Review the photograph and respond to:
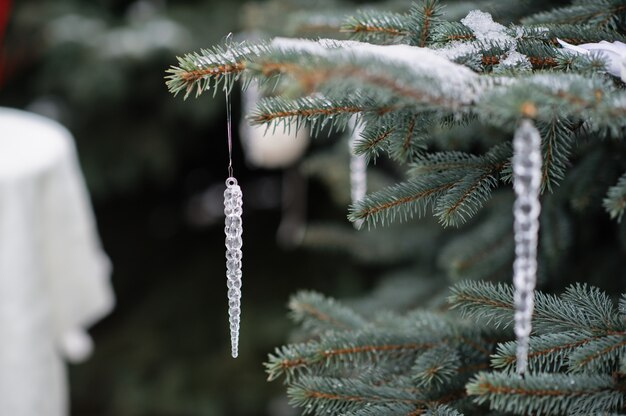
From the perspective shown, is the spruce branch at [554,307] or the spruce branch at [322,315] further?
the spruce branch at [322,315]

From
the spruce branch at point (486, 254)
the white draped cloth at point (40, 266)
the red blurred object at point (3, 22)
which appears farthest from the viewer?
the red blurred object at point (3, 22)

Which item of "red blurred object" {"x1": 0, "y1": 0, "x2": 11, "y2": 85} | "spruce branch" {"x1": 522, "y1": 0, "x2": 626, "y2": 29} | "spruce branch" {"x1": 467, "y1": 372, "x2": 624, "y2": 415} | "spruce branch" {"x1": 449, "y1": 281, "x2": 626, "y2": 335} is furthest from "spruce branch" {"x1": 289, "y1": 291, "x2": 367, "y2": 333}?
"red blurred object" {"x1": 0, "y1": 0, "x2": 11, "y2": 85}

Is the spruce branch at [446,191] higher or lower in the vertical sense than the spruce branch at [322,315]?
higher

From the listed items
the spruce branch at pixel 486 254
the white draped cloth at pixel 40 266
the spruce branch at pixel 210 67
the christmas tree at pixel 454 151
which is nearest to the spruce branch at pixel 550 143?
the christmas tree at pixel 454 151

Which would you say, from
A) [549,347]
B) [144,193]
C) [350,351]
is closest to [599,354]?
[549,347]

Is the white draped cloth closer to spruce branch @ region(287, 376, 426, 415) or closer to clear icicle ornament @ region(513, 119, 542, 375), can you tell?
spruce branch @ region(287, 376, 426, 415)

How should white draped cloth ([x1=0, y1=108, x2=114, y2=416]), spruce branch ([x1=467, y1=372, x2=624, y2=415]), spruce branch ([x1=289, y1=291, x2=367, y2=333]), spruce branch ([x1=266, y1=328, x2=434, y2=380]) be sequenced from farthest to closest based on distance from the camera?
1. white draped cloth ([x1=0, y1=108, x2=114, y2=416])
2. spruce branch ([x1=289, y1=291, x2=367, y2=333])
3. spruce branch ([x1=266, y1=328, x2=434, y2=380])
4. spruce branch ([x1=467, y1=372, x2=624, y2=415])

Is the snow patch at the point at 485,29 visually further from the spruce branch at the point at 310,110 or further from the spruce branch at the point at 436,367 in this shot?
the spruce branch at the point at 436,367

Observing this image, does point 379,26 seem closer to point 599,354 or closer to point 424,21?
point 424,21

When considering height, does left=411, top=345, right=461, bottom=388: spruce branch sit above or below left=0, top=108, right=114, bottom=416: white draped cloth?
above
